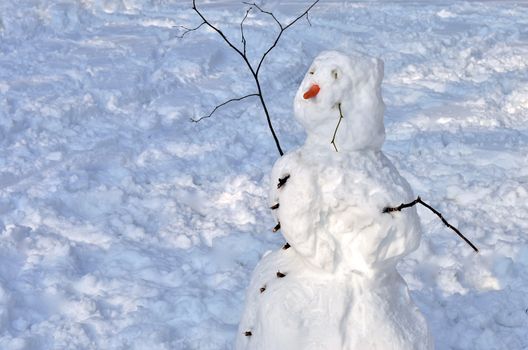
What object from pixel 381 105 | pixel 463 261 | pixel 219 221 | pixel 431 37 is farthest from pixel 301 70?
pixel 381 105

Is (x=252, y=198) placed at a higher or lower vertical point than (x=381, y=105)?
lower

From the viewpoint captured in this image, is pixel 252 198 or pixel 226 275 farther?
pixel 252 198

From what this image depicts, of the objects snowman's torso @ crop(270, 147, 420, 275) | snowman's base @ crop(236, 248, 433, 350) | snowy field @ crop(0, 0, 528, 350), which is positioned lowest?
snowy field @ crop(0, 0, 528, 350)

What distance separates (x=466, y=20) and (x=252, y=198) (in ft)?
17.1

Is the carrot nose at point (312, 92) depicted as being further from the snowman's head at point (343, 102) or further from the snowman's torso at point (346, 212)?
the snowman's torso at point (346, 212)

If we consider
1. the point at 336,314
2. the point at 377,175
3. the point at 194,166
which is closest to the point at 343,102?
the point at 377,175

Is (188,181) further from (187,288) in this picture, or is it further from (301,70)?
(301,70)

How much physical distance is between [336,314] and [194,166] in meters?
2.84

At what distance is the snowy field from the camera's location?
3.37 metres

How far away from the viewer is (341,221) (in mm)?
2094

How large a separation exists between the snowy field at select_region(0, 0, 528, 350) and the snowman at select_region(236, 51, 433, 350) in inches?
24.8

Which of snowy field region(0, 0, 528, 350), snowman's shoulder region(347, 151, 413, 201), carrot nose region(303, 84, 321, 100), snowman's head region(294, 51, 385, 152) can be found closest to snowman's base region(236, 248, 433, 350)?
snowman's shoulder region(347, 151, 413, 201)

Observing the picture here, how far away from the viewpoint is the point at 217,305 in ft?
11.1

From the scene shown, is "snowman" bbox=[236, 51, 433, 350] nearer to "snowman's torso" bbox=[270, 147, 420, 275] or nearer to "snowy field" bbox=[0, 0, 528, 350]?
"snowman's torso" bbox=[270, 147, 420, 275]
